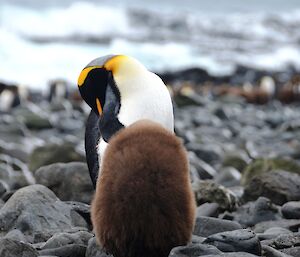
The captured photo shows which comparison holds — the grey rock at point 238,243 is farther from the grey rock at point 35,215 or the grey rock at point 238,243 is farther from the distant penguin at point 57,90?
the distant penguin at point 57,90

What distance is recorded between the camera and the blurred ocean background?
106 feet

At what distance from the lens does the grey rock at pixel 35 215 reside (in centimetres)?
429

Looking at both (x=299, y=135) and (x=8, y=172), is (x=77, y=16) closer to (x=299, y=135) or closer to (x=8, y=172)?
(x=299, y=135)

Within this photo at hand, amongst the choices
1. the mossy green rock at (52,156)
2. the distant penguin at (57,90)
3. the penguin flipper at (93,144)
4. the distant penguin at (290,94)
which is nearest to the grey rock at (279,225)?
the penguin flipper at (93,144)

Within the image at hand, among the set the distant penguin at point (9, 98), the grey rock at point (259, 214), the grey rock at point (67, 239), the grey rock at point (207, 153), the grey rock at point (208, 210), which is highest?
the grey rock at point (67, 239)

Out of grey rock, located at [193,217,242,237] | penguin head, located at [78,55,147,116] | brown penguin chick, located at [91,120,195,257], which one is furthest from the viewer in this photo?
penguin head, located at [78,55,147,116]

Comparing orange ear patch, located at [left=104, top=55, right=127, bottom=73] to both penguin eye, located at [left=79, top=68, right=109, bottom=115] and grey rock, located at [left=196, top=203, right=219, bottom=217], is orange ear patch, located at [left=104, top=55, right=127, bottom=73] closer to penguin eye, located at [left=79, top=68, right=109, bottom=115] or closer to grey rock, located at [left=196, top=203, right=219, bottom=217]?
penguin eye, located at [left=79, top=68, right=109, bottom=115]

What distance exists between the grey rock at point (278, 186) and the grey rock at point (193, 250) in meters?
2.34

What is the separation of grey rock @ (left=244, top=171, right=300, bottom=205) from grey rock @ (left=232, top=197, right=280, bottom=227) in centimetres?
41

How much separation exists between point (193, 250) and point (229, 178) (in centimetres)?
457

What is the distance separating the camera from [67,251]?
11.8 ft

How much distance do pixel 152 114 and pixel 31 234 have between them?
1.00 m

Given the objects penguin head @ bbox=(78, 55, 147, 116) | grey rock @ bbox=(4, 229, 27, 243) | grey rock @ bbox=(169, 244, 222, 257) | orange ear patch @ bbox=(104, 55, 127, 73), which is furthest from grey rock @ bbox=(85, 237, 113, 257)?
orange ear patch @ bbox=(104, 55, 127, 73)

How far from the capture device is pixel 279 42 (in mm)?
42719
